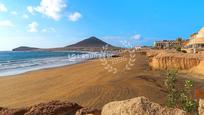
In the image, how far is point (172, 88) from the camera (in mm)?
6125

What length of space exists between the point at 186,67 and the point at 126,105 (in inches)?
824

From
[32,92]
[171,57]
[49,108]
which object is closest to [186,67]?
[171,57]

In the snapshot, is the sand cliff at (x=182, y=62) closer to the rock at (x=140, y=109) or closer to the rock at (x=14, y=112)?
the rock at (x=14, y=112)

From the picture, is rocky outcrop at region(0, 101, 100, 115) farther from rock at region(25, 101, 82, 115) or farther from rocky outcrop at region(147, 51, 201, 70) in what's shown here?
rocky outcrop at region(147, 51, 201, 70)

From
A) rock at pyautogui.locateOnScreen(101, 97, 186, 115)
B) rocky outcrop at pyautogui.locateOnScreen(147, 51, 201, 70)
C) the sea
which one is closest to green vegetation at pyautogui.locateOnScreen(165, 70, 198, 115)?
rock at pyautogui.locateOnScreen(101, 97, 186, 115)

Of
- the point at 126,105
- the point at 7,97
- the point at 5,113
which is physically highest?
the point at 126,105

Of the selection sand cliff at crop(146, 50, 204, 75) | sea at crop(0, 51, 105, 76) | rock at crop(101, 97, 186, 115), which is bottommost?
sea at crop(0, 51, 105, 76)

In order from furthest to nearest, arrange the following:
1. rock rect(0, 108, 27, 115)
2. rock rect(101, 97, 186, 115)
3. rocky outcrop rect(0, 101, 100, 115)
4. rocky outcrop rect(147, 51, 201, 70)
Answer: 1. rocky outcrop rect(147, 51, 201, 70)
2. rock rect(0, 108, 27, 115)
3. rocky outcrop rect(0, 101, 100, 115)
4. rock rect(101, 97, 186, 115)

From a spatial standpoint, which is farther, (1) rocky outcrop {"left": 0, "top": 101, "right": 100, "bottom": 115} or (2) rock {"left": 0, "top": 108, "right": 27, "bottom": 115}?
(2) rock {"left": 0, "top": 108, "right": 27, "bottom": 115}

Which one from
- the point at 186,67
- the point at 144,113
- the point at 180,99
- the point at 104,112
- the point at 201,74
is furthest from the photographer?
the point at 186,67

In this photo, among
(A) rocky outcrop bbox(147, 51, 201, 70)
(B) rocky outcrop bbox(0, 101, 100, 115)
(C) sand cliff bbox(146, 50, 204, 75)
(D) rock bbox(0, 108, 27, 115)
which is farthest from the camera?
(A) rocky outcrop bbox(147, 51, 201, 70)

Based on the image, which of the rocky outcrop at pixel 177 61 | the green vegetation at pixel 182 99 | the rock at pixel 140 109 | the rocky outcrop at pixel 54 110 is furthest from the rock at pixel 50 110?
the rocky outcrop at pixel 177 61

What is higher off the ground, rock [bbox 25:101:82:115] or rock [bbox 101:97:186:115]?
rock [bbox 101:97:186:115]

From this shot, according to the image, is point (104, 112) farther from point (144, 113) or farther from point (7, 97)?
point (7, 97)
